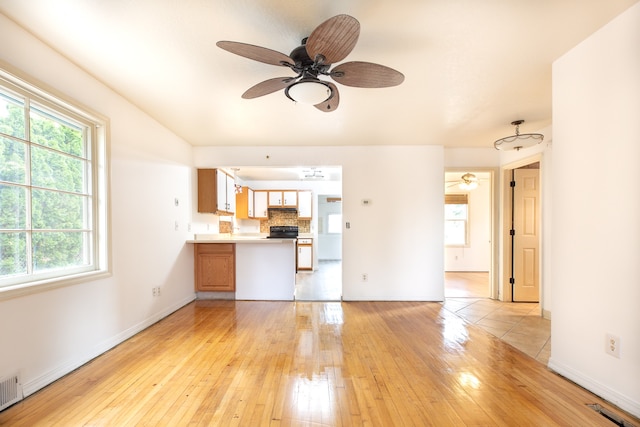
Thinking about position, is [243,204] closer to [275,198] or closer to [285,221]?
[275,198]

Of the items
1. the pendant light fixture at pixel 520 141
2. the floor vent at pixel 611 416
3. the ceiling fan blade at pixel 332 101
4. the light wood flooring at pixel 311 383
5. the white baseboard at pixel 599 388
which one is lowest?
the light wood flooring at pixel 311 383

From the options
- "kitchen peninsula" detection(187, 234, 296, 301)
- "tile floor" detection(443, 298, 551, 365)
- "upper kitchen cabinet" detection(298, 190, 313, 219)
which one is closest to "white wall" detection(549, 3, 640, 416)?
"tile floor" detection(443, 298, 551, 365)

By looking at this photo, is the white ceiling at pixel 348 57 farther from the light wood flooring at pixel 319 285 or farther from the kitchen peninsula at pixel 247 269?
the light wood flooring at pixel 319 285

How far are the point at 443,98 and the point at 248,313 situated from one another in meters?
3.34

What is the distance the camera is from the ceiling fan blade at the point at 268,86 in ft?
6.18

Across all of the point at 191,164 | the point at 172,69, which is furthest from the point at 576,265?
the point at 191,164

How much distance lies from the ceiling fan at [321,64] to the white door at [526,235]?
3.70 m

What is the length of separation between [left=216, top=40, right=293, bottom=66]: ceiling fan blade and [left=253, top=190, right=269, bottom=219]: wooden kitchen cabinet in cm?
569

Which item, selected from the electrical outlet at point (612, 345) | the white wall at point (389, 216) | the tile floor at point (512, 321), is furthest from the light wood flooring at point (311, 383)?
the white wall at point (389, 216)

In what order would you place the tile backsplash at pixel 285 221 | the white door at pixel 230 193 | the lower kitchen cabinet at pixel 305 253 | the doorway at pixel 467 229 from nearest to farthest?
the white door at pixel 230 193 → the doorway at pixel 467 229 → the lower kitchen cabinet at pixel 305 253 → the tile backsplash at pixel 285 221

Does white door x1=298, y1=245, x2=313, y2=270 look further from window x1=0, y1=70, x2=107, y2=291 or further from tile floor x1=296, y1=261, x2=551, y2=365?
window x1=0, y1=70, x2=107, y2=291

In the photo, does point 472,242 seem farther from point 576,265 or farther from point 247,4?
point 247,4

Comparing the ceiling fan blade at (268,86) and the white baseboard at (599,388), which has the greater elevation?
the ceiling fan blade at (268,86)

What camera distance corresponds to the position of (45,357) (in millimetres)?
1955
